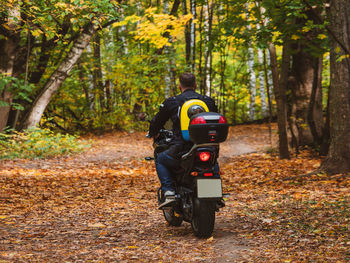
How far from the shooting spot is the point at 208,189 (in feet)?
14.8

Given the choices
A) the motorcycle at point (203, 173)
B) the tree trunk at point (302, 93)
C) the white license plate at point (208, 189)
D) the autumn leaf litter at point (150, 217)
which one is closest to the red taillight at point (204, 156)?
the motorcycle at point (203, 173)

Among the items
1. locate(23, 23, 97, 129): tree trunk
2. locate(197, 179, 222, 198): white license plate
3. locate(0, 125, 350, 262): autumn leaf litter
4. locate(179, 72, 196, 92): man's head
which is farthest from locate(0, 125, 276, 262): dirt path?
locate(23, 23, 97, 129): tree trunk

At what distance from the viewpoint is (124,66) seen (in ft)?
61.2

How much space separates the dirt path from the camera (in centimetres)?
430

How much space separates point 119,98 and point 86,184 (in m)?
12.6

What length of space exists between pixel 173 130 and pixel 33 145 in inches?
367

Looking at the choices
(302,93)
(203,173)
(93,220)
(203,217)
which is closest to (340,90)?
(203,173)

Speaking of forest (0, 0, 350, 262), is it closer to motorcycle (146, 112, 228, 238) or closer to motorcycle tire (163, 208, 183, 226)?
motorcycle (146, 112, 228, 238)

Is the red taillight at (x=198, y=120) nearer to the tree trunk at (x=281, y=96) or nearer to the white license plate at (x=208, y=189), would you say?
the white license plate at (x=208, y=189)

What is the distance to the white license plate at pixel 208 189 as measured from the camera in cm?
450

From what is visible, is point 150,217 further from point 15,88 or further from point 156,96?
point 156,96

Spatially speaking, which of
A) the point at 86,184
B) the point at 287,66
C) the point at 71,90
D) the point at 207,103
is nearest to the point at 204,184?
the point at 207,103

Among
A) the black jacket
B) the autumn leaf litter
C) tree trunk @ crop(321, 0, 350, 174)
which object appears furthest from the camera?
tree trunk @ crop(321, 0, 350, 174)

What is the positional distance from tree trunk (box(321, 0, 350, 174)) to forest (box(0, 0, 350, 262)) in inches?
0.7
